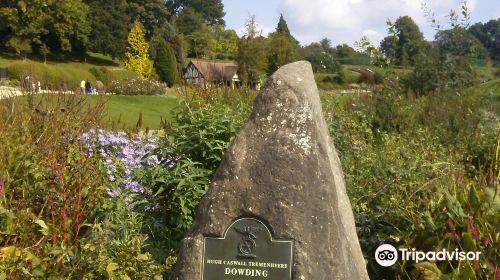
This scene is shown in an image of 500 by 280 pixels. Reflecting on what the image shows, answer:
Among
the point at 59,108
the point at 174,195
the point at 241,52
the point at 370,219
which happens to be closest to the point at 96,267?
the point at 174,195

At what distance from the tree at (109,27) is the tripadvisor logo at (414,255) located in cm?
5950

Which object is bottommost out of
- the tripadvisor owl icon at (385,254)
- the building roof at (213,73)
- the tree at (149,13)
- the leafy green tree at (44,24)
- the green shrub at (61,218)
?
the tripadvisor owl icon at (385,254)

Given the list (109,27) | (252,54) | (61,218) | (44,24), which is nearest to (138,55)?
(44,24)

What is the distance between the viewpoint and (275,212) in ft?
12.5

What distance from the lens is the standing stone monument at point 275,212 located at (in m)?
3.78

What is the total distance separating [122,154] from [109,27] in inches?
2345

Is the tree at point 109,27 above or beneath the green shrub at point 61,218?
above

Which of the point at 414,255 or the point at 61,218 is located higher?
the point at 61,218

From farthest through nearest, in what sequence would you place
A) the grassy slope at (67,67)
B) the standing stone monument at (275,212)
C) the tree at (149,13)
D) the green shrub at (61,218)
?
the tree at (149,13), the grassy slope at (67,67), the green shrub at (61,218), the standing stone monument at (275,212)

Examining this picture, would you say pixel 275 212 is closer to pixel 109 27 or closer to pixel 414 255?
pixel 414 255

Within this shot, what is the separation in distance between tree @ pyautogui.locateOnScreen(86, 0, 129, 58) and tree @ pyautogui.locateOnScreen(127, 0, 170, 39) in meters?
4.57

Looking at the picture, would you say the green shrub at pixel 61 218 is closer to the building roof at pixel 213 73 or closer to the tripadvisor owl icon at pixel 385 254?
the tripadvisor owl icon at pixel 385 254

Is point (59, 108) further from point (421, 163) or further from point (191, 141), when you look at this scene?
point (421, 163)

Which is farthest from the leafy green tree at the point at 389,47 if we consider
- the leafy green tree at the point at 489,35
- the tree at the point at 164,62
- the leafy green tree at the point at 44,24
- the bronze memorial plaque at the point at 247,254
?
the leafy green tree at the point at 44,24
